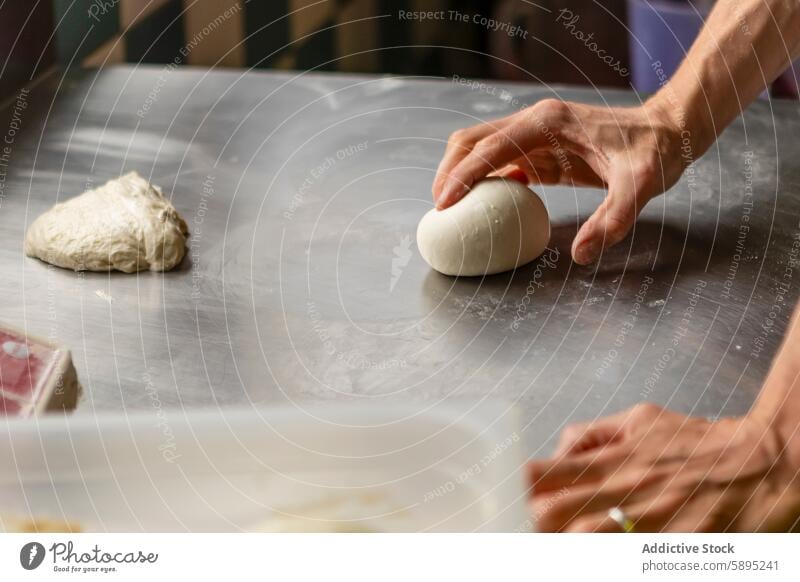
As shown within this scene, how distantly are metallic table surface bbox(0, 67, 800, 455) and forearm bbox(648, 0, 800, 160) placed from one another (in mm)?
57

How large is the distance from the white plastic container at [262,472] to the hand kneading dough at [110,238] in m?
0.20

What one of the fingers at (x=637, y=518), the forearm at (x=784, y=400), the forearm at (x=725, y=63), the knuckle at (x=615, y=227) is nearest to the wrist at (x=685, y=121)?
the forearm at (x=725, y=63)

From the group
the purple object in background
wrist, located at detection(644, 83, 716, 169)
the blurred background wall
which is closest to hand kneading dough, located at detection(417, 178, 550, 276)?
wrist, located at detection(644, 83, 716, 169)

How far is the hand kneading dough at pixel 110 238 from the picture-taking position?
75 cm

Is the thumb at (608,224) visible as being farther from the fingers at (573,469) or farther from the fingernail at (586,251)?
the fingers at (573,469)

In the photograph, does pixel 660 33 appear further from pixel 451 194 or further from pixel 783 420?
pixel 783 420

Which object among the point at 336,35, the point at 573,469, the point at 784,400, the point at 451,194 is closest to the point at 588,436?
the point at 573,469

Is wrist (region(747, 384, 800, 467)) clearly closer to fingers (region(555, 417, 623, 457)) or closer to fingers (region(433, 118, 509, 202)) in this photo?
fingers (region(555, 417, 623, 457))

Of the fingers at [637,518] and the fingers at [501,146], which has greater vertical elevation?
the fingers at [501,146]

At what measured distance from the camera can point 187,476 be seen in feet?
1.90

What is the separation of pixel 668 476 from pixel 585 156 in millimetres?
343

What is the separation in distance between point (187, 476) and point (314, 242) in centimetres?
28
